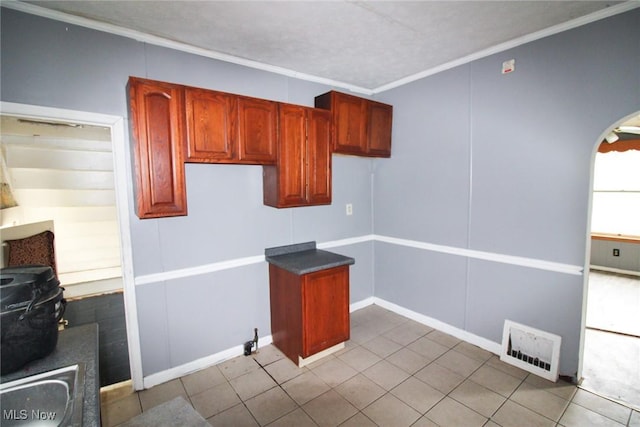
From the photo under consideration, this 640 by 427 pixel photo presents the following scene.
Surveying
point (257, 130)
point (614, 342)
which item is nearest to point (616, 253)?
point (614, 342)

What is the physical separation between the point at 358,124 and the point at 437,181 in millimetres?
993

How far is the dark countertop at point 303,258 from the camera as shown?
2471 millimetres

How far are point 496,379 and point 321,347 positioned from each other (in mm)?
1405

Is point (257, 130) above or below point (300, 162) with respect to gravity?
above

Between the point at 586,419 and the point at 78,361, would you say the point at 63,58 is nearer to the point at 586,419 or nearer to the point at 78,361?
the point at 78,361

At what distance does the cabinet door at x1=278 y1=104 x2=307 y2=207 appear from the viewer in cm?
248

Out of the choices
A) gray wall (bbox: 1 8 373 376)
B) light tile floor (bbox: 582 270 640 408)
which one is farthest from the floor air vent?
gray wall (bbox: 1 8 373 376)

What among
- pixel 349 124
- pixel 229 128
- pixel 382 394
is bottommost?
pixel 382 394

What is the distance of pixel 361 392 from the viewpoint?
220 cm

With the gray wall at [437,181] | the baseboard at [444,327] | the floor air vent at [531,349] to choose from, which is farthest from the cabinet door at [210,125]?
the floor air vent at [531,349]

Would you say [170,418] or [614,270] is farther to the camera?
[614,270]

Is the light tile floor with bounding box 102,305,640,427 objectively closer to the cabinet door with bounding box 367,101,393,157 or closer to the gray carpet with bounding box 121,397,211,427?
the gray carpet with bounding box 121,397,211,427

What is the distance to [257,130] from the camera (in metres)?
2.36

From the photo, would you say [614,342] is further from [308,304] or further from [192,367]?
[192,367]
